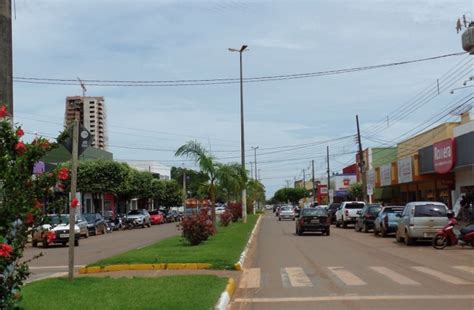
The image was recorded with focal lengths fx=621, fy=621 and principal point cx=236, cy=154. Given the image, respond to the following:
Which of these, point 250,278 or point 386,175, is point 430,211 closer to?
point 250,278

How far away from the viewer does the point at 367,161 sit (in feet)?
255

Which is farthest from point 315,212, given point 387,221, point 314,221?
point 387,221

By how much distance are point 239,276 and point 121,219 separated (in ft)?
135

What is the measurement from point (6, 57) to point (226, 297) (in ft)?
19.2

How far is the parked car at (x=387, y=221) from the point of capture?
3100 cm

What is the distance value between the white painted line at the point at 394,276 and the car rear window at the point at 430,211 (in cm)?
871

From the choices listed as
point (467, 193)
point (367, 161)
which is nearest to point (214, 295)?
point (467, 193)

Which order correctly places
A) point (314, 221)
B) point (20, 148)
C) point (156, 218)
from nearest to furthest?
point (20, 148), point (314, 221), point (156, 218)

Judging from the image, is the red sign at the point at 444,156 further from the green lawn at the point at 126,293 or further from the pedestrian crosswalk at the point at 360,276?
the green lawn at the point at 126,293

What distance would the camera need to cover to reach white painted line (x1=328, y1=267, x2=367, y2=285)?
536 inches

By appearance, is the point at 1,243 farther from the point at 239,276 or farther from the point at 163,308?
the point at 239,276

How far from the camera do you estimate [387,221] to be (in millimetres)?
31062

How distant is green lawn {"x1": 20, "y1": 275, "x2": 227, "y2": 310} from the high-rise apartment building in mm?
3492

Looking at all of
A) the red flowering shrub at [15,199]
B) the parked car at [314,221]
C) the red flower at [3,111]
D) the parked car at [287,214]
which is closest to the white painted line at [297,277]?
the red flowering shrub at [15,199]
